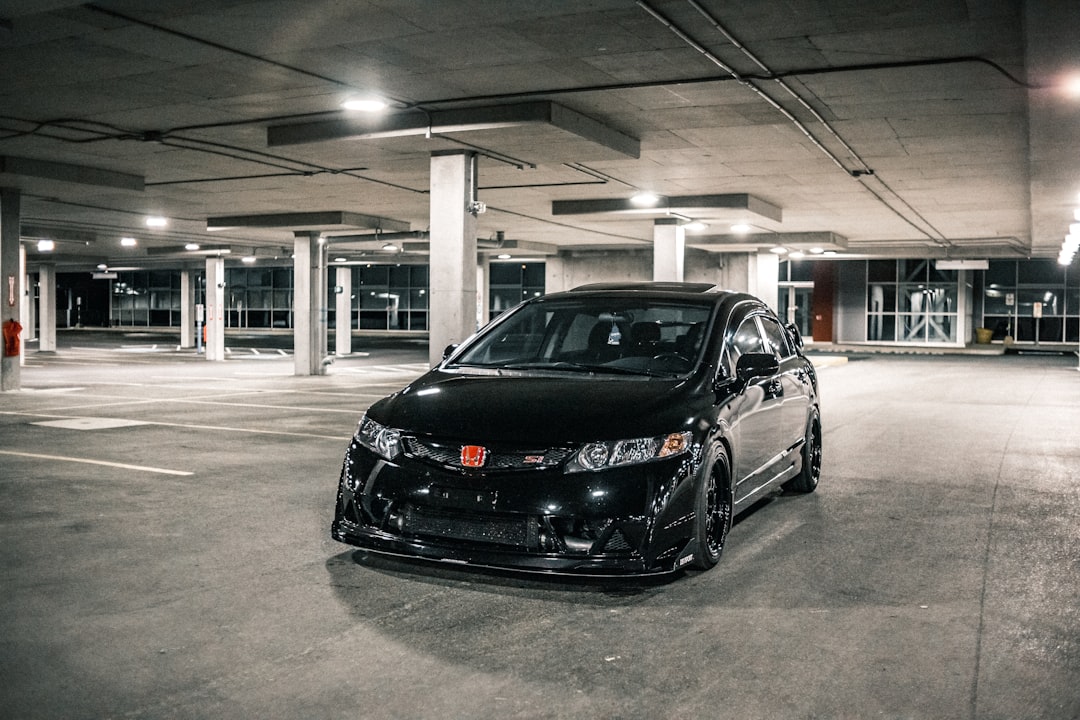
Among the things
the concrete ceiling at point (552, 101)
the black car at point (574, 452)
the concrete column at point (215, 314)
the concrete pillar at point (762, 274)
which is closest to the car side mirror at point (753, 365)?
the black car at point (574, 452)

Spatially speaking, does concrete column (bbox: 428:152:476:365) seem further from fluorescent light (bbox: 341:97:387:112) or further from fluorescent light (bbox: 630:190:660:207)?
fluorescent light (bbox: 630:190:660:207)

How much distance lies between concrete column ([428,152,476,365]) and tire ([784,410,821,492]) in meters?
6.85

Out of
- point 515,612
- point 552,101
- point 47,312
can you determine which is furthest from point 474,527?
point 47,312

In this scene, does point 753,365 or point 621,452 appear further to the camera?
point 753,365

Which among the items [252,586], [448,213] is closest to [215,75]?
[448,213]

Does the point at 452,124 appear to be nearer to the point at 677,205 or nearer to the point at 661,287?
the point at 661,287

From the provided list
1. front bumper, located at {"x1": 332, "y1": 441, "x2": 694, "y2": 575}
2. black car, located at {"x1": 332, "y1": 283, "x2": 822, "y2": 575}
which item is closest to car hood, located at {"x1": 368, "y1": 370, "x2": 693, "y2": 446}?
black car, located at {"x1": 332, "y1": 283, "x2": 822, "y2": 575}

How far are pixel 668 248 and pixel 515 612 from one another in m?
20.7

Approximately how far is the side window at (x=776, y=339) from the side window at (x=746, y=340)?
0.28 metres

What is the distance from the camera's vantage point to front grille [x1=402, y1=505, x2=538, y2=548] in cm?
517

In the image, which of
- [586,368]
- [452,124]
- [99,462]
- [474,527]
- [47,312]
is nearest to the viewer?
[474,527]

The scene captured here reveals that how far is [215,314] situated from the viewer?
110 ft

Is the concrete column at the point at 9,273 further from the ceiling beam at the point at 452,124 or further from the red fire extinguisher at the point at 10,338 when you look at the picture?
the ceiling beam at the point at 452,124

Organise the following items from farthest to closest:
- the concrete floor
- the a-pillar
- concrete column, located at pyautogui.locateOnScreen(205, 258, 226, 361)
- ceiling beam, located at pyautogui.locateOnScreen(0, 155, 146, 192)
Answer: concrete column, located at pyautogui.locateOnScreen(205, 258, 226, 361) < the a-pillar < ceiling beam, located at pyautogui.locateOnScreen(0, 155, 146, 192) < the concrete floor
